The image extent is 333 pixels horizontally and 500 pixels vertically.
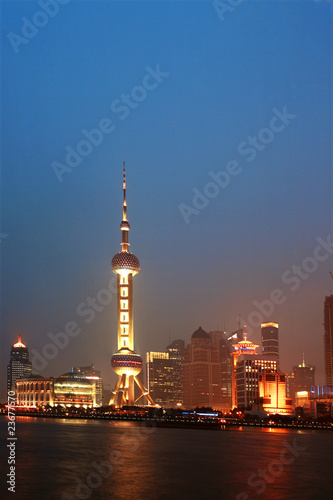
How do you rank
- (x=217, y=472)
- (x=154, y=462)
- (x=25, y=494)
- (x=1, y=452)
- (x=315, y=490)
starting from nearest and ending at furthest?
(x=25, y=494) < (x=315, y=490) < (x=217, y=472) < (x=154, y=462) < (x=1, y=452)

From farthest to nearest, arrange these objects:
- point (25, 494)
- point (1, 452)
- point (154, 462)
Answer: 1. point (1, 452)
2. point (154, 462)
3. point (25, 494)

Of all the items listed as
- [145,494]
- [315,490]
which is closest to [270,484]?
[315,490]

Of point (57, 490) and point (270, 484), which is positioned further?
point (270, 484)

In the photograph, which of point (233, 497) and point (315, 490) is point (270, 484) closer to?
point (315, 490)

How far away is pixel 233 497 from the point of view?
211 feet

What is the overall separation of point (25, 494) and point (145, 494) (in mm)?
10797

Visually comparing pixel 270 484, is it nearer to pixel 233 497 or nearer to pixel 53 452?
pixel 233 497

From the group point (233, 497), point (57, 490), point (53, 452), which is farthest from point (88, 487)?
point (53, 452)

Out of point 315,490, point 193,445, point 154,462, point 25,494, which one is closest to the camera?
point 25,494

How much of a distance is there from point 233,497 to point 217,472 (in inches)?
644

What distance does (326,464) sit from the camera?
9175cm

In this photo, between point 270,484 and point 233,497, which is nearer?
point 233,497

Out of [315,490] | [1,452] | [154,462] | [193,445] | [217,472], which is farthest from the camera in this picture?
[193,445]

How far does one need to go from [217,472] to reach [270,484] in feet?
30.7
